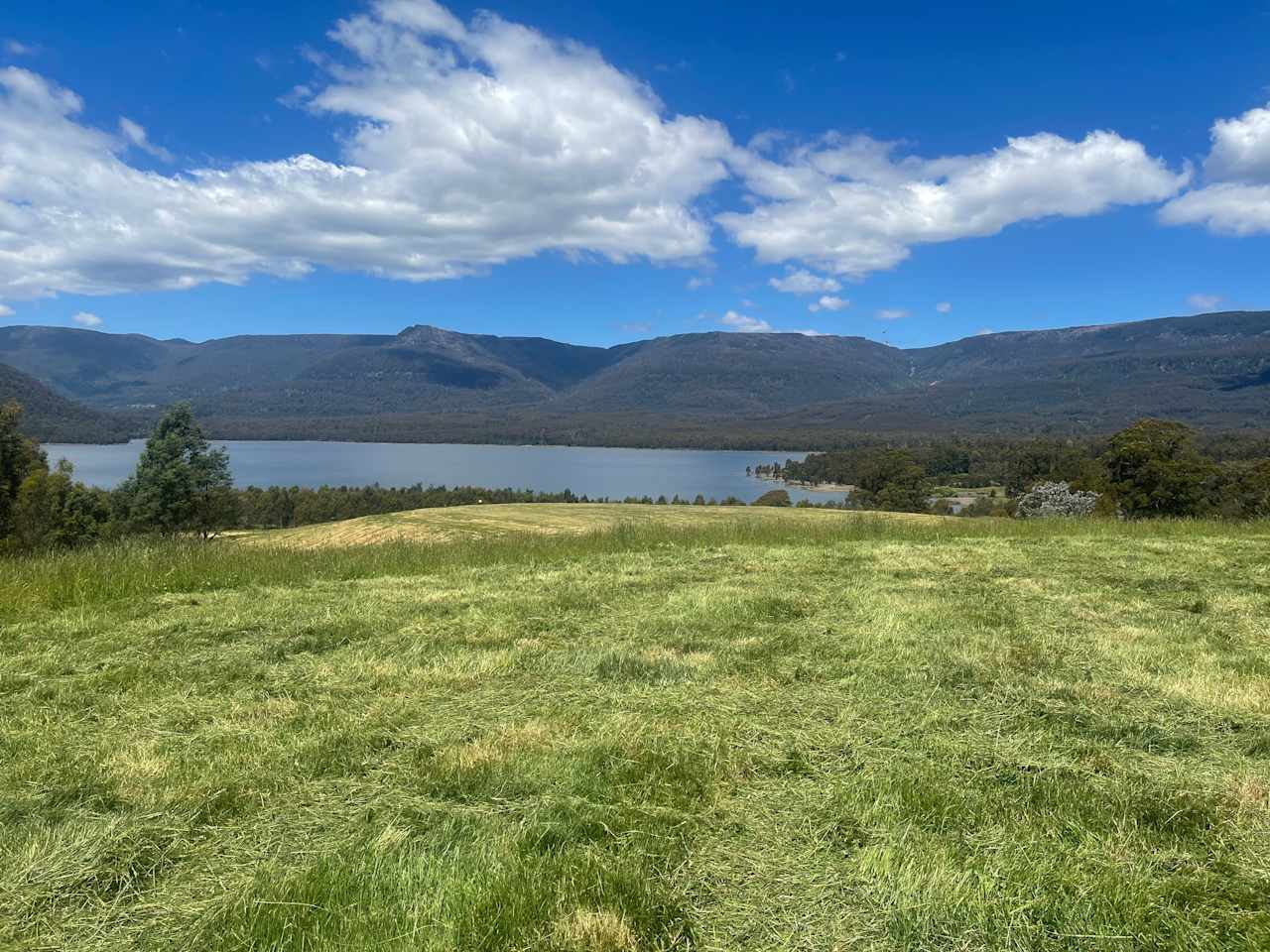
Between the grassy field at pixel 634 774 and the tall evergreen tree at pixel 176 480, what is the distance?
3617cm

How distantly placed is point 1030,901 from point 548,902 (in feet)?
5.07

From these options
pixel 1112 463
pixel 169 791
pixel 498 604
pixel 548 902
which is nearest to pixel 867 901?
pixel 548 902

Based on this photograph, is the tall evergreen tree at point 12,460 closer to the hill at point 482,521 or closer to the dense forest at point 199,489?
the dense forest at point 199,489

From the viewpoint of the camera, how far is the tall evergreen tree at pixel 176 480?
124 ft

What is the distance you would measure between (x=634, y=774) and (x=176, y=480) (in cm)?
4260

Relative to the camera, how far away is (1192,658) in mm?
5105

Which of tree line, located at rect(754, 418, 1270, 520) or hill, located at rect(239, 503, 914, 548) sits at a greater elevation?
tree line, located at rect(754, 418, 1270, 520)

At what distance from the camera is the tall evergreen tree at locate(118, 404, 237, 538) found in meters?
37.9

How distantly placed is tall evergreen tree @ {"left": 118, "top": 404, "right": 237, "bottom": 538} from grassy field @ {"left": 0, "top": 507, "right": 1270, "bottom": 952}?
3617cm

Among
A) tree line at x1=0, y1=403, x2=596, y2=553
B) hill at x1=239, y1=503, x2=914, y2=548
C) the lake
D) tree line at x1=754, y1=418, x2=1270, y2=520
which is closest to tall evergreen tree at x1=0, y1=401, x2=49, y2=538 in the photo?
tree line at x1=0, y1=403, x2=596, y2=553

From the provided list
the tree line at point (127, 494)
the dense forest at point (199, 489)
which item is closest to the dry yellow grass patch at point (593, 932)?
the dense forest at point (199, 489)

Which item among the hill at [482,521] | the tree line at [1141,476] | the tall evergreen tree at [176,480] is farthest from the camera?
the tall evergreen tree at [176,480]

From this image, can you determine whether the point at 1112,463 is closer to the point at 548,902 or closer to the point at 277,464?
the point at 548,902

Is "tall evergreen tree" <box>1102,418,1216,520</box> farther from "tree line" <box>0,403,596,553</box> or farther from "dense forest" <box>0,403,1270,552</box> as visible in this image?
"tree line" <box>0,403,596,553</box>
